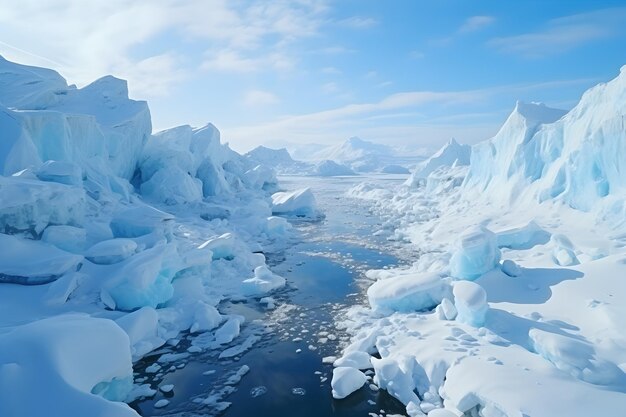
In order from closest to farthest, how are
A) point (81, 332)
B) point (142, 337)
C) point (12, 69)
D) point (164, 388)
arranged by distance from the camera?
point (81, 332)
point (164, 388)
point (142, 337)
point (12, 69)

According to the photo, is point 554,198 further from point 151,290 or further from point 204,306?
point 151,290

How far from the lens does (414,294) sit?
8.68 meters

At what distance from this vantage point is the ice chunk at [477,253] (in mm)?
9117

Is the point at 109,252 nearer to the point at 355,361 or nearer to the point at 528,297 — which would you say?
the point at 355,361

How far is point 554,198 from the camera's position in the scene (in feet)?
45.8

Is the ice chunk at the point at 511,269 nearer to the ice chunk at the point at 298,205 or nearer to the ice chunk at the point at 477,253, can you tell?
the ice chunk at the point at 477,253

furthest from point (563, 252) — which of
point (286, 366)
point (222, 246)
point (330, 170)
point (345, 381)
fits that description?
point (330, 170)

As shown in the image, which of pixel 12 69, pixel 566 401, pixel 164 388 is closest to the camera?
pixel 566 401

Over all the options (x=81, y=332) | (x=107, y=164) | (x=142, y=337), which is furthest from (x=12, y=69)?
(x=81, y=332)

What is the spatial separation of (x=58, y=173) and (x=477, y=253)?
435 inches

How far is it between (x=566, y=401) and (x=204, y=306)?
6858 mm

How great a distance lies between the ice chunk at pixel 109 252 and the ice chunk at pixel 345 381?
5.92 meters

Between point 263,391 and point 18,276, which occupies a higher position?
point 18,276

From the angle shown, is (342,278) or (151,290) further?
(342,278)
